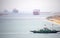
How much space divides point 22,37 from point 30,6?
21.8 inches

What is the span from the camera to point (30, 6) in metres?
1.51

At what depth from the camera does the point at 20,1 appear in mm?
1512

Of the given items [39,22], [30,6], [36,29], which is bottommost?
[36,29]

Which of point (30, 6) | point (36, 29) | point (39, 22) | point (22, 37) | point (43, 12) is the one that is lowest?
point (22, 37)

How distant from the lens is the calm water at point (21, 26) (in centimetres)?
147

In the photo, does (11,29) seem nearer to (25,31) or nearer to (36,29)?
(25,31)

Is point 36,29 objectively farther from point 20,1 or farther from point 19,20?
point 20,1

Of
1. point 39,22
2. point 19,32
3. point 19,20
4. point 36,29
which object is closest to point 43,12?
point 39,22

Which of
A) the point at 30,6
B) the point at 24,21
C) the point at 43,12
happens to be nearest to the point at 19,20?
the point at 24,21

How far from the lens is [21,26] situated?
1490 millimetres

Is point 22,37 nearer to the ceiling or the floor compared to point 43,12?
nearer to the floor

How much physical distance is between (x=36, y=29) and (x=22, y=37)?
0.28 metres

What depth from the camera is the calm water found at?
1.47 meters

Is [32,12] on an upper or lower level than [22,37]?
upper
